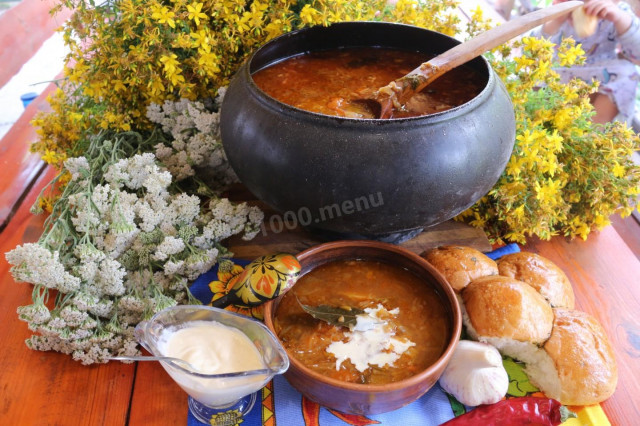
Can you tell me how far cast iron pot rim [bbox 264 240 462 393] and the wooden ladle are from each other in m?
0.31

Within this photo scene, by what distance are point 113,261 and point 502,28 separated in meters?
1.08

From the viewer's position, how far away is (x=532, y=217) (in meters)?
1.42

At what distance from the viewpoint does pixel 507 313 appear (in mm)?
1098

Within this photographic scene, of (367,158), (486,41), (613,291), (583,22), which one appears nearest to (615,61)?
(583,22)

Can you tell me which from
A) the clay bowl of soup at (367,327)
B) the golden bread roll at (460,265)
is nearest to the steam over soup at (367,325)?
the clay bowl of soup at (367,327)

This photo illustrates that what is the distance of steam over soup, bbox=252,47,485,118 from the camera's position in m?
1.23

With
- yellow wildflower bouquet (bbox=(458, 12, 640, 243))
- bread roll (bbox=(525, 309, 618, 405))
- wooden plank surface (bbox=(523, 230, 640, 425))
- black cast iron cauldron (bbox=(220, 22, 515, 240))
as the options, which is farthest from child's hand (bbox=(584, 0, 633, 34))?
bread roll (bbox=(525, 309, 618, 405))

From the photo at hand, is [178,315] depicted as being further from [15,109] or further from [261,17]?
[15,109]

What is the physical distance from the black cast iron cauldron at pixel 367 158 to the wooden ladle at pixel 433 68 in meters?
0.08

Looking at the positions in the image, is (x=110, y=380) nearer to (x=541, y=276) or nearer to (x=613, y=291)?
(x=541, y=276)

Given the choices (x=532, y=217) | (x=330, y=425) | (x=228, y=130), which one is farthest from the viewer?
(x=532, y=217)

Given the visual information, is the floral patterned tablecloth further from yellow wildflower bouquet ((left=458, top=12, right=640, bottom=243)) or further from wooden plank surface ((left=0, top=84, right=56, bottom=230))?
wooden plank surface ((left=0, top=84, right=56, bottom=230))

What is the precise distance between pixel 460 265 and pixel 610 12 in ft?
6.87

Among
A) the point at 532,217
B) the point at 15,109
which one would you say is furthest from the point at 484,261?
the point at 15,109
